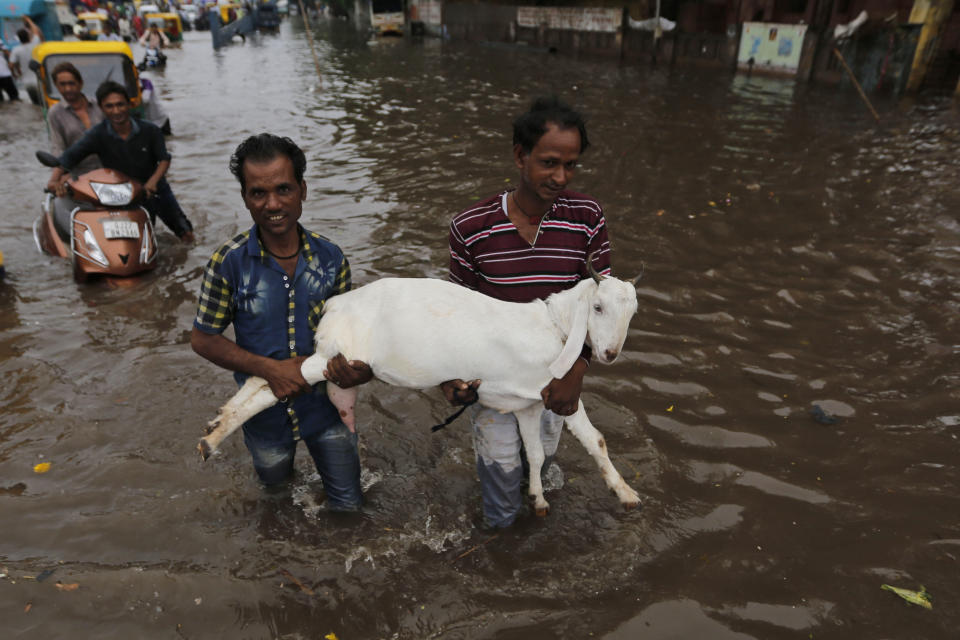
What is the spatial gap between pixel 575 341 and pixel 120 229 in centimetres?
546

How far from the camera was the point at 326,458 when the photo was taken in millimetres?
2957

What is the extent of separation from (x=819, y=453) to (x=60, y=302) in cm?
674

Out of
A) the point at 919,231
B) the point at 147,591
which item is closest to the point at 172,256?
the point at 147,591

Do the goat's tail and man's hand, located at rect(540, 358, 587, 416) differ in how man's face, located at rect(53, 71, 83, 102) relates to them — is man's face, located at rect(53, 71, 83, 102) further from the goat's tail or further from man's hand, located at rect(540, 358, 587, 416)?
man's hand, located at rect(540, 358, 587, 416)

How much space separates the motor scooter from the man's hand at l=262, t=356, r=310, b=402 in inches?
174

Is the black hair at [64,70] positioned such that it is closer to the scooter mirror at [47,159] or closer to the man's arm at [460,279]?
the scooter mirror at [47,159]

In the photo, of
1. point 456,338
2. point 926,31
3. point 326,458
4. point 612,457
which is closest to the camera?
point 456,338

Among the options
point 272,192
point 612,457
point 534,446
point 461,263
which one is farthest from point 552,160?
point 612,457

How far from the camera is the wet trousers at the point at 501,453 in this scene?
2.73 meters

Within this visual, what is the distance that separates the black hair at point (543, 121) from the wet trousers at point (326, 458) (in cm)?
168

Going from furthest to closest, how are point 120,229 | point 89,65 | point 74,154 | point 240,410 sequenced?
point 89,65 < point 120,229 < point 74,154 < point 240,410

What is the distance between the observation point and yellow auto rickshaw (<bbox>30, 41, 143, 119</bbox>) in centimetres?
795

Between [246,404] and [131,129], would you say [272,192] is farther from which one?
[131,129]

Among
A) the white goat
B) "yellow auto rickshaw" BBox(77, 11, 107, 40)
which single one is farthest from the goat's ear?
"yellow auto rickshaw" BBox(77, 11, 107, 40)
